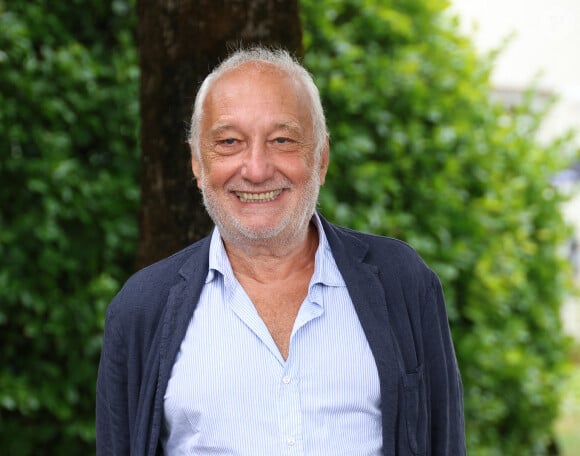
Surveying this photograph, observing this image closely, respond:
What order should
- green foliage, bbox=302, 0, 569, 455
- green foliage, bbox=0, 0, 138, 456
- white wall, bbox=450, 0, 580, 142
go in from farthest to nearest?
1. white wall, bbox=450, 0, 580, 142
2. green foliage, bbox=302, 0, 569, 455
3. green foliage, bbox=0, 0, 138, 456

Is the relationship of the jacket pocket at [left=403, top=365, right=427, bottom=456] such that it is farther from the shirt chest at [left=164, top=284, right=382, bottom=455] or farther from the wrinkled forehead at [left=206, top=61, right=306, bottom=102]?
the wrinkled forehead at [left=206, top=61, right=306, bottom=102]

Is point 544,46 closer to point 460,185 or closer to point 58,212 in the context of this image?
point 460,185

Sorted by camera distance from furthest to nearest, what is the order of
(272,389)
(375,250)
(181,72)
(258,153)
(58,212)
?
1. (58,212)
2. (181,72)
3. (375,250)
4. (258,153)
5. (272,389)

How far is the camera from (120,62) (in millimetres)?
4352

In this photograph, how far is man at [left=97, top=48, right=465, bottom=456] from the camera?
7.72ft

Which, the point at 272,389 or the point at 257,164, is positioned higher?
the point at 257,164

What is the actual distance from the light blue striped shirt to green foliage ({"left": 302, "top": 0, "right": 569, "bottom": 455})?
7.71 ft

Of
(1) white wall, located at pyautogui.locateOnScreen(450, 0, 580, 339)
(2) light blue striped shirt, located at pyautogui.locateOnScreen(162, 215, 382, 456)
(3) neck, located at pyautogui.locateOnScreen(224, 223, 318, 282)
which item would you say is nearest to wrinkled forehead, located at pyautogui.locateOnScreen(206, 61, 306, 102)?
(3) neck, located at pyautogui.locateOnScreen(224, 223, 318, 282)

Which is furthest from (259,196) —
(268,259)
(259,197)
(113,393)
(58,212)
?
(58,212)

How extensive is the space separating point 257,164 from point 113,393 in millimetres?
727

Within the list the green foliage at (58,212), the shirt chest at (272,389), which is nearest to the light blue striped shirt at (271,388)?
the shirt chest at (272,389)

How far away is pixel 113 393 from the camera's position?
2.52 metres

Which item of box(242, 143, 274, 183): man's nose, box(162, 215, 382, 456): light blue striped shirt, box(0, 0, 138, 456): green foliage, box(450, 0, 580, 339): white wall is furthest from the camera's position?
box(450, 0, 580, 339): white wall

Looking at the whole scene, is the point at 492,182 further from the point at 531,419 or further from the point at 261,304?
the point at 261,304
